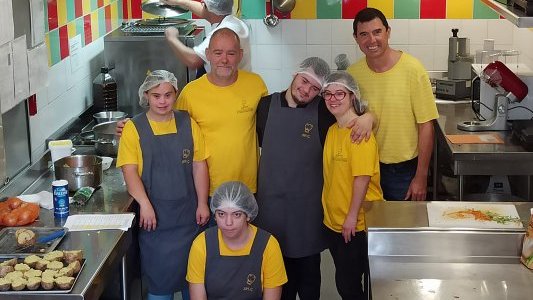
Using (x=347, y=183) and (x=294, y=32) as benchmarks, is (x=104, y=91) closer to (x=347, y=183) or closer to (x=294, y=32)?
(x=294, y=32)

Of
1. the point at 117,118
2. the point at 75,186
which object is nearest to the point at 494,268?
the point at 75,186

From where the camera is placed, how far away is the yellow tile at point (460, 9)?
6.33 m

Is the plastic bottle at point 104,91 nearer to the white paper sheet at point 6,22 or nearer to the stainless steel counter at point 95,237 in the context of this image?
the stainless steel counter at point 95,237

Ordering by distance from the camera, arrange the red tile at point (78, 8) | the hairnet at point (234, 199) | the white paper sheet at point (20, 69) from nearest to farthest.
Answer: the hairnet at point (234, 199), the white paper sheet at point (20, 69), the red tile at point (78, 8)

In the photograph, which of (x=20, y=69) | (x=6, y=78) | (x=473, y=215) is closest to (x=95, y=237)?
(x=6, y=78)

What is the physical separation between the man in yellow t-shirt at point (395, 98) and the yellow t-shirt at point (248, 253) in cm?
82

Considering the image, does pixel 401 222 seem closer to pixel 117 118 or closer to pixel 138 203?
pixel 138 203

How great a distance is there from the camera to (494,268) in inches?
131

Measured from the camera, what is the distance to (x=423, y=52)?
21.1 ft

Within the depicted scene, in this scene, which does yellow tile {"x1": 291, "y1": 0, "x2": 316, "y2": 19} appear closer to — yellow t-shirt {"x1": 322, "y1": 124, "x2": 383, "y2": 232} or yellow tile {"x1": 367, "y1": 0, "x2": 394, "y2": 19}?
yellow tile {"x1": 367, "y1": 0, "x2": 394, "y2": 19}

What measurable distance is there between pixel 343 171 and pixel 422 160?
1.83 feet

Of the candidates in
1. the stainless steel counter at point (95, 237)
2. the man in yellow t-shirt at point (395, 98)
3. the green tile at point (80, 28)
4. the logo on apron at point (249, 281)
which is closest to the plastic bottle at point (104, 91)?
the green tile at point (80, 28)

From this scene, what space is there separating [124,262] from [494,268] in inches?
59.3

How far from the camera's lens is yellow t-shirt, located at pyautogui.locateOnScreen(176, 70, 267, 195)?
4.10 m
